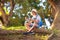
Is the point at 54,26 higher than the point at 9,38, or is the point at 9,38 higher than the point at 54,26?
the point at 9,38

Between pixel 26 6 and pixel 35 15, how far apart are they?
12.7 metres

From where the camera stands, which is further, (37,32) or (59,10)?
(59,10)

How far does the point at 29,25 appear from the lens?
348 inches

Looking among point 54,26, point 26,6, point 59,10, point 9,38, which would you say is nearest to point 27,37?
point 9,38

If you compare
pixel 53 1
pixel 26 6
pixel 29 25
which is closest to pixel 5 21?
pixel 26 6

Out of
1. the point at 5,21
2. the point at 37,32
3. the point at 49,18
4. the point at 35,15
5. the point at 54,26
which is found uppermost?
the point at 35,15

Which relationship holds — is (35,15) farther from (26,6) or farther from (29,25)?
(26,6)

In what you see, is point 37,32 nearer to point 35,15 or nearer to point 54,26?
point 35,15

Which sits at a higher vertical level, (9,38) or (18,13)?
(9,38)

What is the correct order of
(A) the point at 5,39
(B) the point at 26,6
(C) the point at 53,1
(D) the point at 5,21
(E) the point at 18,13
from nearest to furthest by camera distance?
1. (A) the point at 5,39
2. (C) the point at 53,1
3. (D) the point at 5,21
4. (B) the point at 26,6
5. (E) the point at 18,13

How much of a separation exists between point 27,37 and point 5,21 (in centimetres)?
1011

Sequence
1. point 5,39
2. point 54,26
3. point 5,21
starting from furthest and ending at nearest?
point 5,21 → point 54,26 → point 5,39

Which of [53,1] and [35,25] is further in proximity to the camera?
[53,1]

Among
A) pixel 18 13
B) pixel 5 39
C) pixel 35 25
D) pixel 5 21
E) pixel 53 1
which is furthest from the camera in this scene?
pixel 18 13
